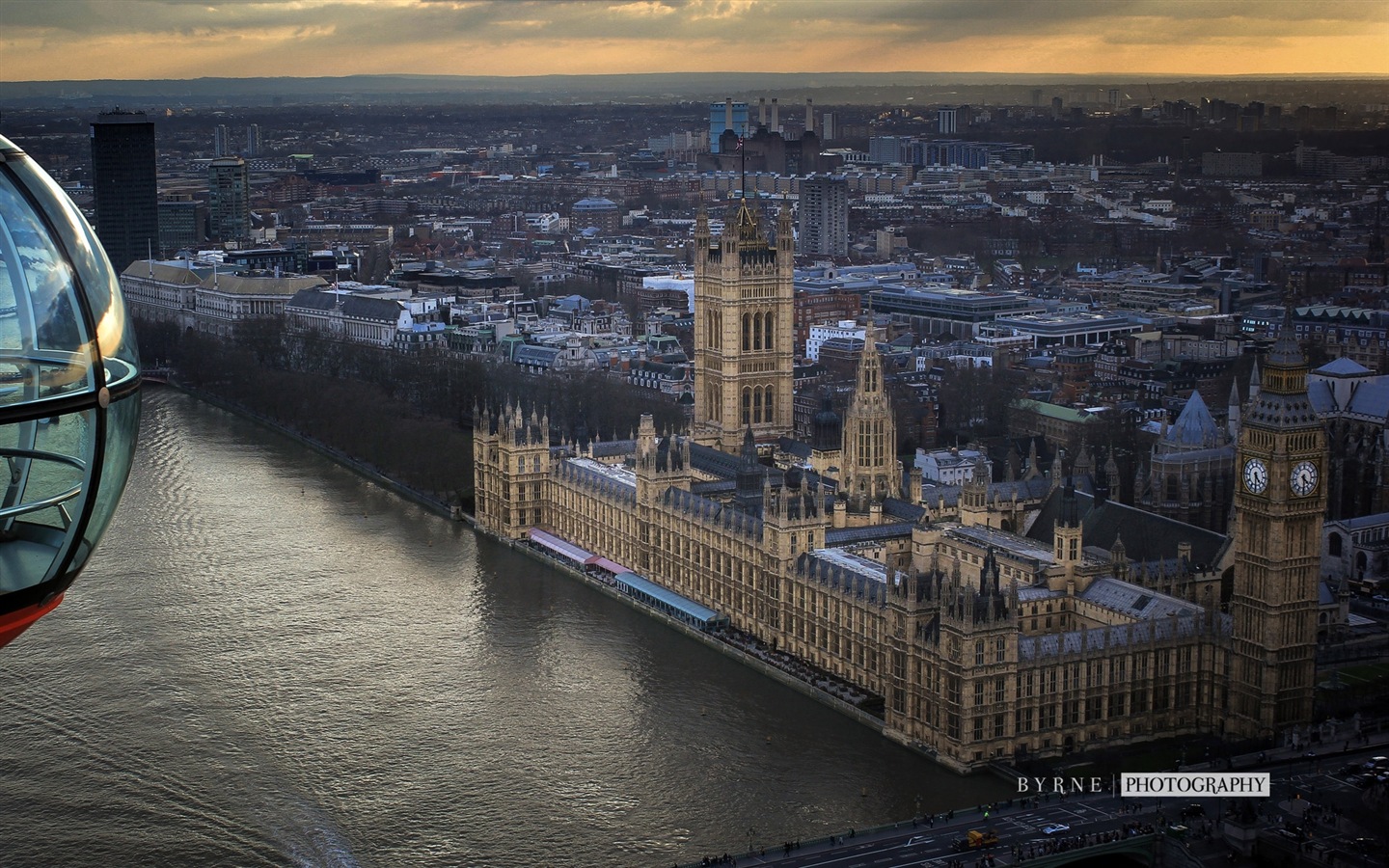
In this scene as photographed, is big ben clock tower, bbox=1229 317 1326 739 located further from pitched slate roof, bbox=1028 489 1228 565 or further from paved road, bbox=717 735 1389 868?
pitched slate roof, bbox=1028 489 1228 565

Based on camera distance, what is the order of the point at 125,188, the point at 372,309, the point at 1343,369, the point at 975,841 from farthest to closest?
the point at 125,188
the point at 372,309
the point at 1343,369
the point at 975,841

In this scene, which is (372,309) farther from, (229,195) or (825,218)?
(229,195)

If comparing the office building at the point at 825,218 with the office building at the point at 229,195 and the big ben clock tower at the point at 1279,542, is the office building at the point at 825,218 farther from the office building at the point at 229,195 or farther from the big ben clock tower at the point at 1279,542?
the big ben clock tower at the point at 1279,542

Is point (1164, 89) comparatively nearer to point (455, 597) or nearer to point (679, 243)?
point (679, 243)

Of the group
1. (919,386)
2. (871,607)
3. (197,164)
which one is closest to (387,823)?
(871,607)

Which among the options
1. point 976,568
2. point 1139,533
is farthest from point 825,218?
point 976,568

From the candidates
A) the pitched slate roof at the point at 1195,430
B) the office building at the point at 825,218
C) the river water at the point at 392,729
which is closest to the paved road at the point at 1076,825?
the river water at the point at 392,729

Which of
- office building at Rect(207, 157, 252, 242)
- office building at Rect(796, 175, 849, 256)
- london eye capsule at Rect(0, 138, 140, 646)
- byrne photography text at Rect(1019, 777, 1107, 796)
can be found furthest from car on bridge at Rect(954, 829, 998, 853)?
office building at Rect(207, 157, 252, 242)
